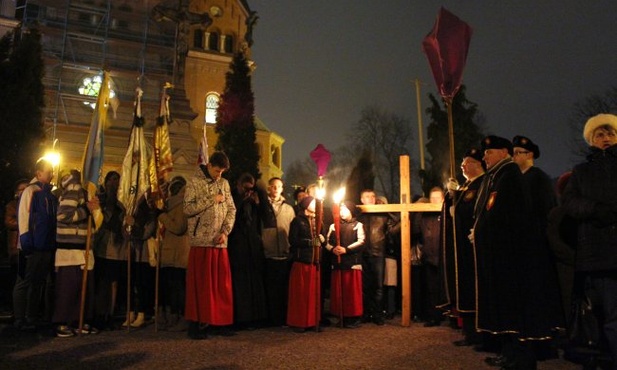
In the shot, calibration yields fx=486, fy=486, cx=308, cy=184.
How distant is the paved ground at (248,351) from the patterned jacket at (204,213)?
4.55ft

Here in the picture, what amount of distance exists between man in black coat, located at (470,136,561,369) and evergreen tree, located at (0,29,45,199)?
39.7ft

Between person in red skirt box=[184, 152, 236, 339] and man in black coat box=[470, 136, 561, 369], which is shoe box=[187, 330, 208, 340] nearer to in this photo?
person in red skirt box=[184, 152, 236, 339]

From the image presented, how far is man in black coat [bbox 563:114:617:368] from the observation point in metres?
4.06

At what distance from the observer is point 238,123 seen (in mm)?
30875

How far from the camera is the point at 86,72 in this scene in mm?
32906

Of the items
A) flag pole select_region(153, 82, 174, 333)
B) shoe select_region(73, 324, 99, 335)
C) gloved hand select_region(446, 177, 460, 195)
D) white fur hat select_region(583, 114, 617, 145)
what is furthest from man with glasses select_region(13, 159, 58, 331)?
white fur hat select_region(583, 114, 617, 145)

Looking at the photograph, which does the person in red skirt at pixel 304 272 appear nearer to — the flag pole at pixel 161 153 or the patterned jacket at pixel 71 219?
the flag pole at pixel 161 153

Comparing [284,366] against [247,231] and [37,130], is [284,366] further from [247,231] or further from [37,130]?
[37,130]

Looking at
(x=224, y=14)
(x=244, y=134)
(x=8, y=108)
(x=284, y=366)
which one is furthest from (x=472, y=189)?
(x=224, y=14)

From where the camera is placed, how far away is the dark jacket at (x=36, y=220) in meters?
6.83

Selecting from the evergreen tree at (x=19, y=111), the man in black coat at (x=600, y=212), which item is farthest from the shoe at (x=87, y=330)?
the evergreen tree at (x=19, y=111)

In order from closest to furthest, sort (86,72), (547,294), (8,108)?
(547,294) → (8,108) → (86,72)

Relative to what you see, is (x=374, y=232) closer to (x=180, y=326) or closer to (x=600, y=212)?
(x=180, y=326)

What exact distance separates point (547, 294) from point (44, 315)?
7.09 metres
